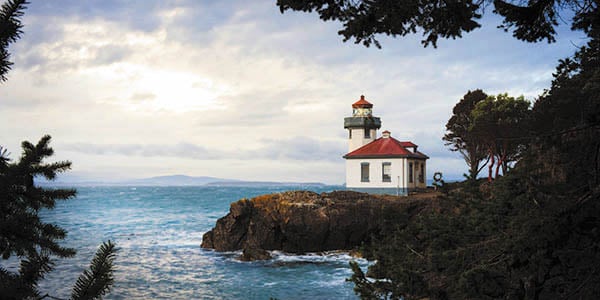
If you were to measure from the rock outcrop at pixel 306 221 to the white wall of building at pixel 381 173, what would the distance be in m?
9.14


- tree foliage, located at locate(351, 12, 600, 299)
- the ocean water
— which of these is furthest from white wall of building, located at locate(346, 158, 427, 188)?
tree foliage, located at locate(351, 12, 600, 299)

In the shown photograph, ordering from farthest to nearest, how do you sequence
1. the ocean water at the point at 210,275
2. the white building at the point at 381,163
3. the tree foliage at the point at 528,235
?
1. the white building at the point at 381,163
2. the ocean water at the point at 210,275
3. the tree foliage at the point at 528,235

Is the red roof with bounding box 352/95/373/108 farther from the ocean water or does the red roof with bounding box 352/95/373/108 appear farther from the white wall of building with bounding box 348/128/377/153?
the ocean water

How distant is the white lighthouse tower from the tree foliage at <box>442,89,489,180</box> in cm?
797

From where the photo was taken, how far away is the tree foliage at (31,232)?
193cm

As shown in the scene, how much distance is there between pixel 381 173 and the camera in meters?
36.0

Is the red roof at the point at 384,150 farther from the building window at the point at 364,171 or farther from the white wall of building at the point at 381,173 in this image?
the building window at the point at 364,171

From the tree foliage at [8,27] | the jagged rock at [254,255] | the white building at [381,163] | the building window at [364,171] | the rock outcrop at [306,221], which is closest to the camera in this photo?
the tree foliage at [8,27]

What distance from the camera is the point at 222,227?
2719cm

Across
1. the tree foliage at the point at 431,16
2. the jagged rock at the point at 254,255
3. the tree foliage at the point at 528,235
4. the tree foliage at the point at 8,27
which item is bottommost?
the jagged rock at the point at 254,255

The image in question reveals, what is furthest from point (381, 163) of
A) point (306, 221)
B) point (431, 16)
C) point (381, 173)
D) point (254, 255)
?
point (431, 16)

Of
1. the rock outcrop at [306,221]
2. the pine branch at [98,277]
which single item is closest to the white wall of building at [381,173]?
the rock outcrop at [306,221]

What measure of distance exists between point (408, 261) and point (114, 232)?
4127 cm

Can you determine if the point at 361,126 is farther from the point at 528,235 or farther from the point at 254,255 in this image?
the point at 528,235
